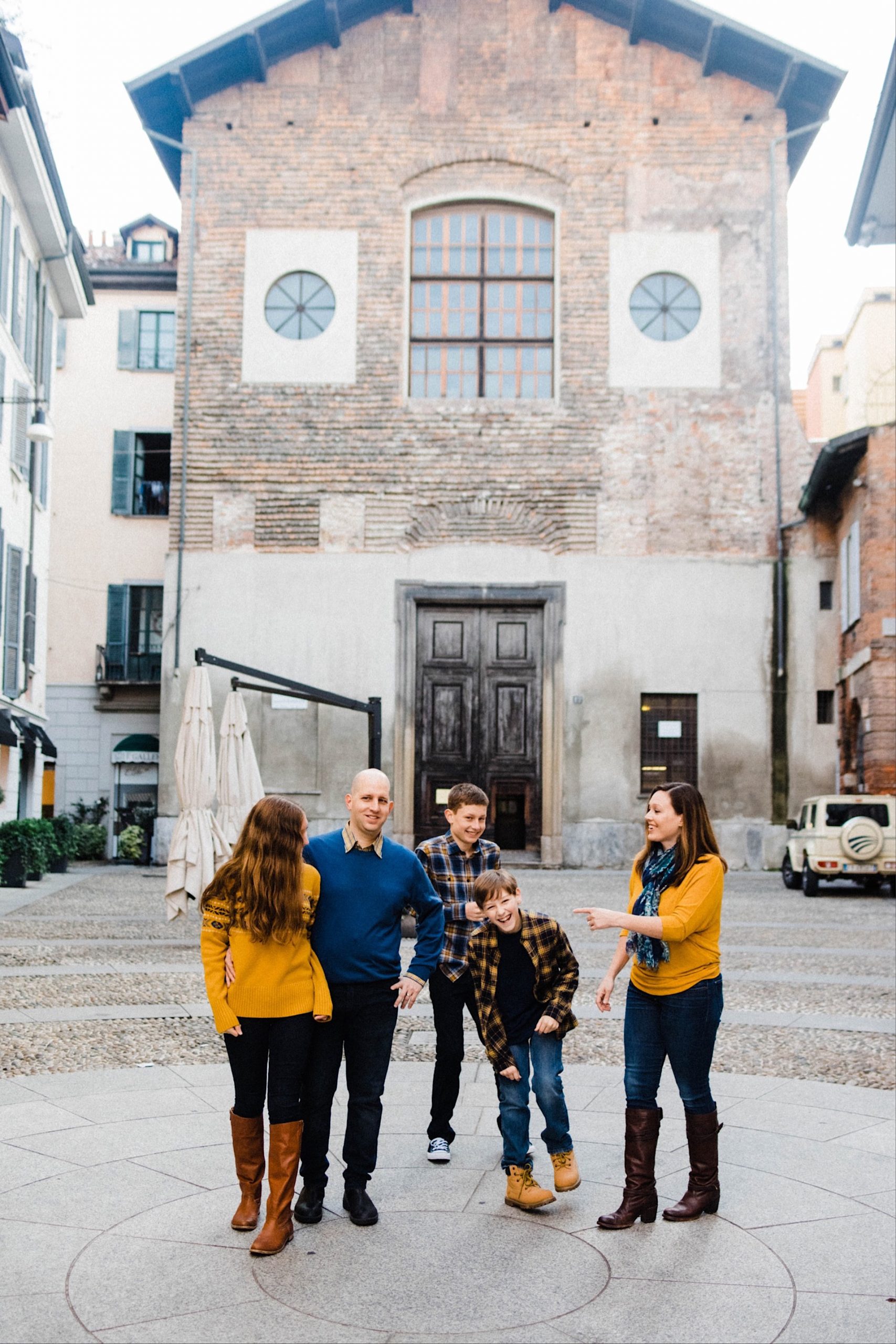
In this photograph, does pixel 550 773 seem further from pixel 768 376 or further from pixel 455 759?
pixel 768 376

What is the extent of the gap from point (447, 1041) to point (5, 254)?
19188 mm

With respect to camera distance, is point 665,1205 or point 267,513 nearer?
point 665,1205

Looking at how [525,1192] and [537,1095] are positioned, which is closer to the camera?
[525,1192]

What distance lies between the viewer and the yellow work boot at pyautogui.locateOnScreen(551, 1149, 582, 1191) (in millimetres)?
5105

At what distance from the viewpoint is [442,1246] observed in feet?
14.8

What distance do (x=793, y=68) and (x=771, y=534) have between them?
8603mm

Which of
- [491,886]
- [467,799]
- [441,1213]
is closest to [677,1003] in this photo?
[491,886]

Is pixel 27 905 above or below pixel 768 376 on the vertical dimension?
below

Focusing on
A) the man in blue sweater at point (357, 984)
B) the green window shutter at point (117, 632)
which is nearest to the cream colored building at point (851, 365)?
the green window shutter at point (117, 632)

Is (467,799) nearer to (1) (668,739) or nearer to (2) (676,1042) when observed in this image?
(2) (676,1042)

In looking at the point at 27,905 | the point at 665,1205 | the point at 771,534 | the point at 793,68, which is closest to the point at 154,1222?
the point at 665,1205

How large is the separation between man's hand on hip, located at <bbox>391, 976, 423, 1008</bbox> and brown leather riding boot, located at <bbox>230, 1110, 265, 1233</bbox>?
24.8 inches

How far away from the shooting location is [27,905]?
16781mm

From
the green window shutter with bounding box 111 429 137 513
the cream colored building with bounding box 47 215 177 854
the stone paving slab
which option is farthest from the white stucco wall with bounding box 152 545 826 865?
the stone paving slab
